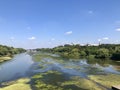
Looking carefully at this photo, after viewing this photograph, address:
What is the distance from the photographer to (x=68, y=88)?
100ft

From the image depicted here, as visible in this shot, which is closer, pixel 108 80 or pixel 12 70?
pixel 108 80

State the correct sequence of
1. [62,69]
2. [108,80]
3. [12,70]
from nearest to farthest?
1. [108,80]
2. [62,69]
3. [12,70]

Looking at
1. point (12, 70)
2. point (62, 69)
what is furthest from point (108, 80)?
point (12, 70)

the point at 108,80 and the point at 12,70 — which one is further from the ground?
the point at 12,70

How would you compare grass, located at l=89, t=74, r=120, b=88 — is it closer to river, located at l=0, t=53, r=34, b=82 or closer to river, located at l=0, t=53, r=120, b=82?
river, located at l=0, t=53, r=120, b=82

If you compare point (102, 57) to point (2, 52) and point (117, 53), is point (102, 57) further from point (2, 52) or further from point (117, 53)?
point (2, 52)

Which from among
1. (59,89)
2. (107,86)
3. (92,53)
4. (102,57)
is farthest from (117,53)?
(59,89)

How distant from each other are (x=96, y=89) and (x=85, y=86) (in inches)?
110

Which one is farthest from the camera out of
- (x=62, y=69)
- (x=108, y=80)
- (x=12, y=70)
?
(x=12, y=70)

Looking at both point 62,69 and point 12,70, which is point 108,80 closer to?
point 62,69

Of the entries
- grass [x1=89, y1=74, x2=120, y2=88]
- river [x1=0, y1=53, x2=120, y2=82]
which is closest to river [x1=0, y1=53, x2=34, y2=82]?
river [x1=0, y1=53, x2=120, y2=82]

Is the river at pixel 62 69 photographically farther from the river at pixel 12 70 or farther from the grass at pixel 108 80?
the grass at pixel 108 80

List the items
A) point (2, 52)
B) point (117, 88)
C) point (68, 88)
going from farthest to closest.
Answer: point (2, 52) → point (68, 88) → point (117, 88)

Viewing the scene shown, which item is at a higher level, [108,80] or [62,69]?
[62,69]
